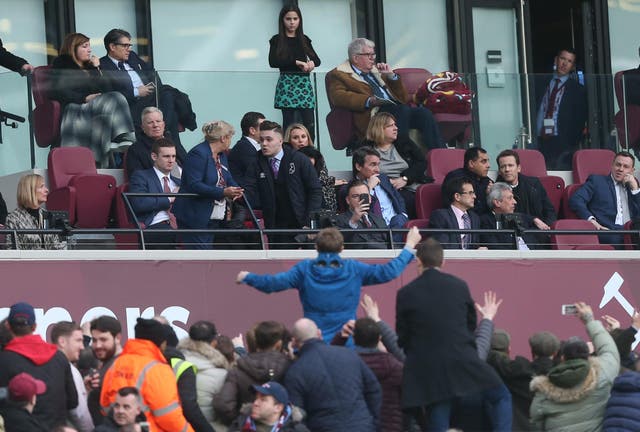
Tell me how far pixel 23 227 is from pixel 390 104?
195 inches

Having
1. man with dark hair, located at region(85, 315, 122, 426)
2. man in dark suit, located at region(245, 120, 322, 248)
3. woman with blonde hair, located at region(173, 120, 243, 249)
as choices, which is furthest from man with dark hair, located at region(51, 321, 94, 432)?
man in dark suit, located at region(245, 120, 322, 248)

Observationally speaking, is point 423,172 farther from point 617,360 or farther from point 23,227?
point 617,360

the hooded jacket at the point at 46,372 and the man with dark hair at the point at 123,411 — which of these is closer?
the man with dark hair at the point at 123,411

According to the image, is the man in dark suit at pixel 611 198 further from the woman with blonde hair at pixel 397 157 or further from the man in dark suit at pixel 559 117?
the woman with blonde hair at pixel 397 157

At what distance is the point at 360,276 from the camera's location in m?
15.3

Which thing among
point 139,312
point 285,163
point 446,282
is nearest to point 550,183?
point 285,163

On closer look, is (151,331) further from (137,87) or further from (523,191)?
(523,191)

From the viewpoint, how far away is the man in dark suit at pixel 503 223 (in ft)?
63.8

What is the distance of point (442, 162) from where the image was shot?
21.0m

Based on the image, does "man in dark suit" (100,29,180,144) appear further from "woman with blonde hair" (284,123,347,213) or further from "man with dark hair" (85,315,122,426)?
"man with dark hair" (85,315,122,426)

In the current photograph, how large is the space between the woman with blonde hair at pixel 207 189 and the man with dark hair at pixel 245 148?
673 millimetres

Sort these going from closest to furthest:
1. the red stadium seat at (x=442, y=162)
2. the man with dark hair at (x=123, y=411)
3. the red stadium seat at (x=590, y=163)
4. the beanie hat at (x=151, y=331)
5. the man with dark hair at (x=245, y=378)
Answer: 1. the man with dark hair at (x=123, y=411)
2. the beanie hat at (x=151, y=331)
3. the man with dark hair at (x=245, y=378)
4. the red stadium seat at (x=442, y=162)
5. the red stadium seat at (x=590, y=163)

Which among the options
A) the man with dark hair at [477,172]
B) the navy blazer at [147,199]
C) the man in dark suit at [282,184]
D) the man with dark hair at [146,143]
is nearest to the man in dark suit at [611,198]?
the man with dark hair at [477,172]

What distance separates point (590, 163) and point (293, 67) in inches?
144
